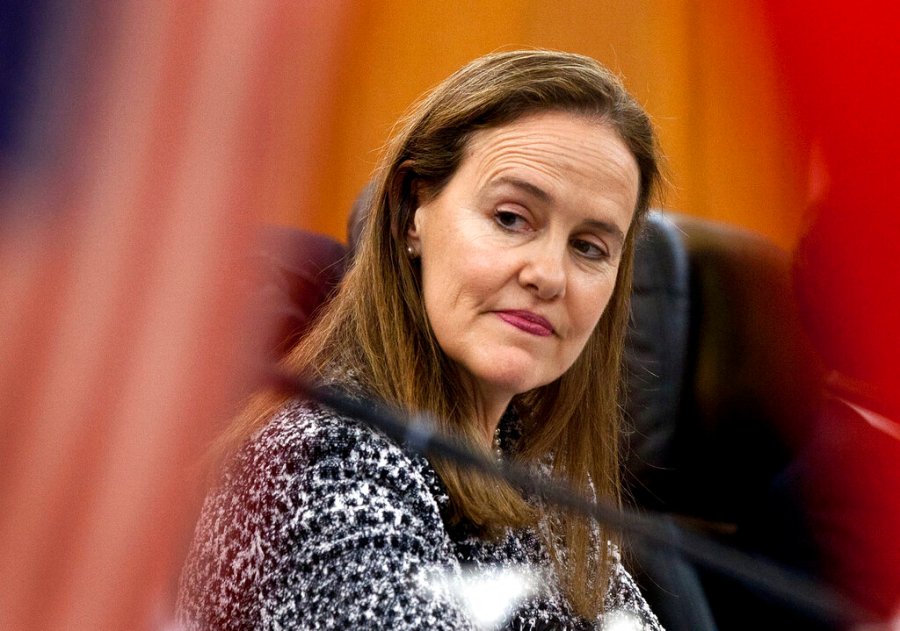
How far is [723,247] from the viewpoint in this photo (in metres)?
0.91

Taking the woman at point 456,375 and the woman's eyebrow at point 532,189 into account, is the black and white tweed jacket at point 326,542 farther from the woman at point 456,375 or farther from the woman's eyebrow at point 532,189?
the woman's eyebrow at point 532,189

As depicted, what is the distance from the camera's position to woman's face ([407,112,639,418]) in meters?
0.71

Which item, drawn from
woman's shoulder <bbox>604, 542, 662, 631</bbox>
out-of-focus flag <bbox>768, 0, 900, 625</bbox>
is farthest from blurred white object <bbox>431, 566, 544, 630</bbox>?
out-of-focus flag <bbox>768, 0, 900, 625</bbox>

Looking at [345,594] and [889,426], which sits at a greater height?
[889,426]

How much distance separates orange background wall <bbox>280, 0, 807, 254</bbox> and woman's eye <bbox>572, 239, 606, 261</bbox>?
0.09 m

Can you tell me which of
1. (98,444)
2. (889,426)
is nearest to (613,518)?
(889,426)

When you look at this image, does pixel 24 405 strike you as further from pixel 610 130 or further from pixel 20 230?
pixel 610 130

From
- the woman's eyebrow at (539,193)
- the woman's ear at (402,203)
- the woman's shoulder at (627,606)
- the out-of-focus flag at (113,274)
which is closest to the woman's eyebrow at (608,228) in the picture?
the woman's eyebrow at (539,193)

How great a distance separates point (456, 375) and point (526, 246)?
11 cm

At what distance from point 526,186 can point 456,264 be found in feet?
0.30

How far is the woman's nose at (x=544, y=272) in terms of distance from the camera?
70cm

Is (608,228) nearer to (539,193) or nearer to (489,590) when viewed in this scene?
(539,193)

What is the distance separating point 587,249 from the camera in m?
0.74

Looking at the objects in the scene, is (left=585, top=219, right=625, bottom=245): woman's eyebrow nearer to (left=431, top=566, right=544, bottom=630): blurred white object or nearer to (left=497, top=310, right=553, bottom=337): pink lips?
(left=497, top=310, right=553, bottom=337): pink lips
